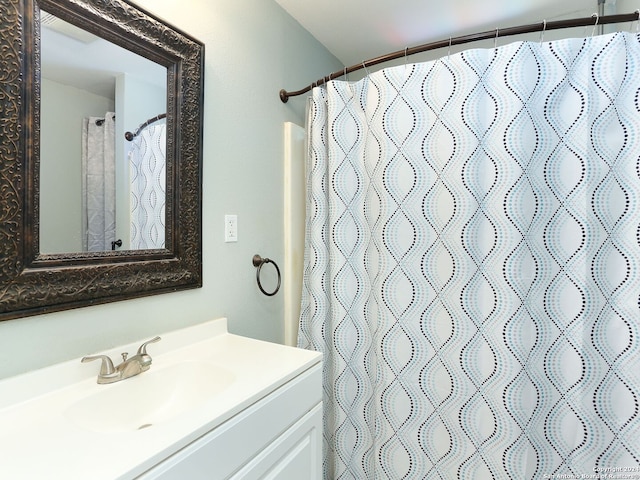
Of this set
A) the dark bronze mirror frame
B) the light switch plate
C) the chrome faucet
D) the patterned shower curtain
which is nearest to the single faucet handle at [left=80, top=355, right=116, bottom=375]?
the chrome faucet

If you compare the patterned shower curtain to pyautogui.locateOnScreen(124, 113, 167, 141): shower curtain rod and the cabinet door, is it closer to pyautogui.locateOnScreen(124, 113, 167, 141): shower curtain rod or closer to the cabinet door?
the cabinet door

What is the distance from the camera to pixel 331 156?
1508mm

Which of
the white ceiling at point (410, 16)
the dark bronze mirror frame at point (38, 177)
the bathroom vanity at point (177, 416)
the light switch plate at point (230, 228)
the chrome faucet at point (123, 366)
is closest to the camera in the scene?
the bathroom vanity at point (177, 416)

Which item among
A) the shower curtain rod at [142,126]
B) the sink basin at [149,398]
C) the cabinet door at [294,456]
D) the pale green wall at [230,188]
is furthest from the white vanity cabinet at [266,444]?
the shower curtain rod at [142,126]

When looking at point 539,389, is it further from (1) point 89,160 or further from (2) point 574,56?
(1) point 89,160

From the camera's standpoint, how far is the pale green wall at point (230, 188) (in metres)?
0.88

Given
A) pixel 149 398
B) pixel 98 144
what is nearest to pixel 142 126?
pixel 98 144

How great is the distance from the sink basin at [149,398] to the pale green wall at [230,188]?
138 millimetres

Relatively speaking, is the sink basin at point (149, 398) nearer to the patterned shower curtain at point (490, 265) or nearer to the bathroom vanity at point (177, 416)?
the bathroom vanity at point (177, 416)

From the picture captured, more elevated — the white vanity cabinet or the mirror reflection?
the mirror reflection

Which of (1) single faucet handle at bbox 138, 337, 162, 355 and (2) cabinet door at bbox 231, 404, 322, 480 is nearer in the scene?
(2) cabinet door at bbox 231, 404, 322, 480

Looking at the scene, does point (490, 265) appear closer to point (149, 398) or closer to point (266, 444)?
point (266, 444)

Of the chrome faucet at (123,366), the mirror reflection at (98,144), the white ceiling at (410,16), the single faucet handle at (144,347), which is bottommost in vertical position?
the chrome faucet at (123,366)

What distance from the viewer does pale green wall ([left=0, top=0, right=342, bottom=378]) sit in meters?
0.88
